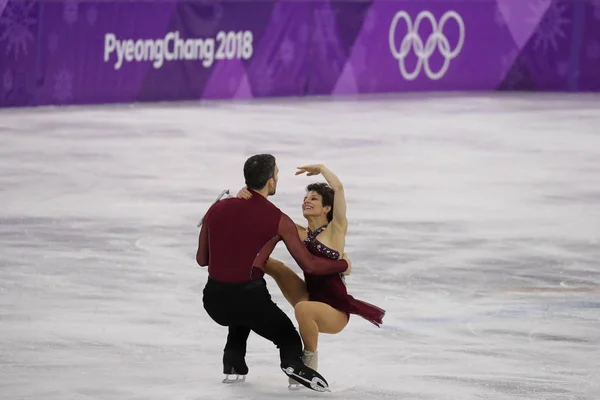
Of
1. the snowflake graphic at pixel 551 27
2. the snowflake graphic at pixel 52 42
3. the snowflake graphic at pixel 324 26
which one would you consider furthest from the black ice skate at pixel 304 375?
the snowflake graphic at pixel 551 27

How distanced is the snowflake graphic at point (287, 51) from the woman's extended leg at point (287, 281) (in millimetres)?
16185

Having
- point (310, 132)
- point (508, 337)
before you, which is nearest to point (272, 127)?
point (310, 132)

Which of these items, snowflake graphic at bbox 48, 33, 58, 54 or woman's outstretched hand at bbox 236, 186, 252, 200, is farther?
snowflake graphic at bbox 48, 33, 58, 54

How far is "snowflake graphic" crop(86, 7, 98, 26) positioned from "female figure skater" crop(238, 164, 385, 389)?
554 inches

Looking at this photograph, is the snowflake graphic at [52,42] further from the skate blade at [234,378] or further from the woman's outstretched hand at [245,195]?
the woman's outstretched hand at [245,195]

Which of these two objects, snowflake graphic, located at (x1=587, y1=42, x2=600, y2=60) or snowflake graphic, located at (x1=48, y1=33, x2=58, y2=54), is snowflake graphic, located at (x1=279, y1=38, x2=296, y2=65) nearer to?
snowflake graphic, located at (x1=48, y1=33, x2=58, y2=54)

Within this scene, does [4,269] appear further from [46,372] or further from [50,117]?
[50,117]

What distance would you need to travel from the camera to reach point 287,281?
6.06 metres

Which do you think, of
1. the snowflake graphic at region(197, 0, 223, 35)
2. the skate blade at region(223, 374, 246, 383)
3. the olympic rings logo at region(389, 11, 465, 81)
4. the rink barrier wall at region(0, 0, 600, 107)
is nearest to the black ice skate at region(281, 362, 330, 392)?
the skate blade at region(223, 374, 246, 383)

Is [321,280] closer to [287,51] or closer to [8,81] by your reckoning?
[8,81]

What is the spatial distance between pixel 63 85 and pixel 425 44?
22.5 ft

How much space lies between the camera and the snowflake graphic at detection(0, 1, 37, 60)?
18578mm

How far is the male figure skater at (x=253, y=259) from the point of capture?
578cm

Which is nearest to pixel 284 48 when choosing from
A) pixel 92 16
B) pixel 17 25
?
pixel 92 16
